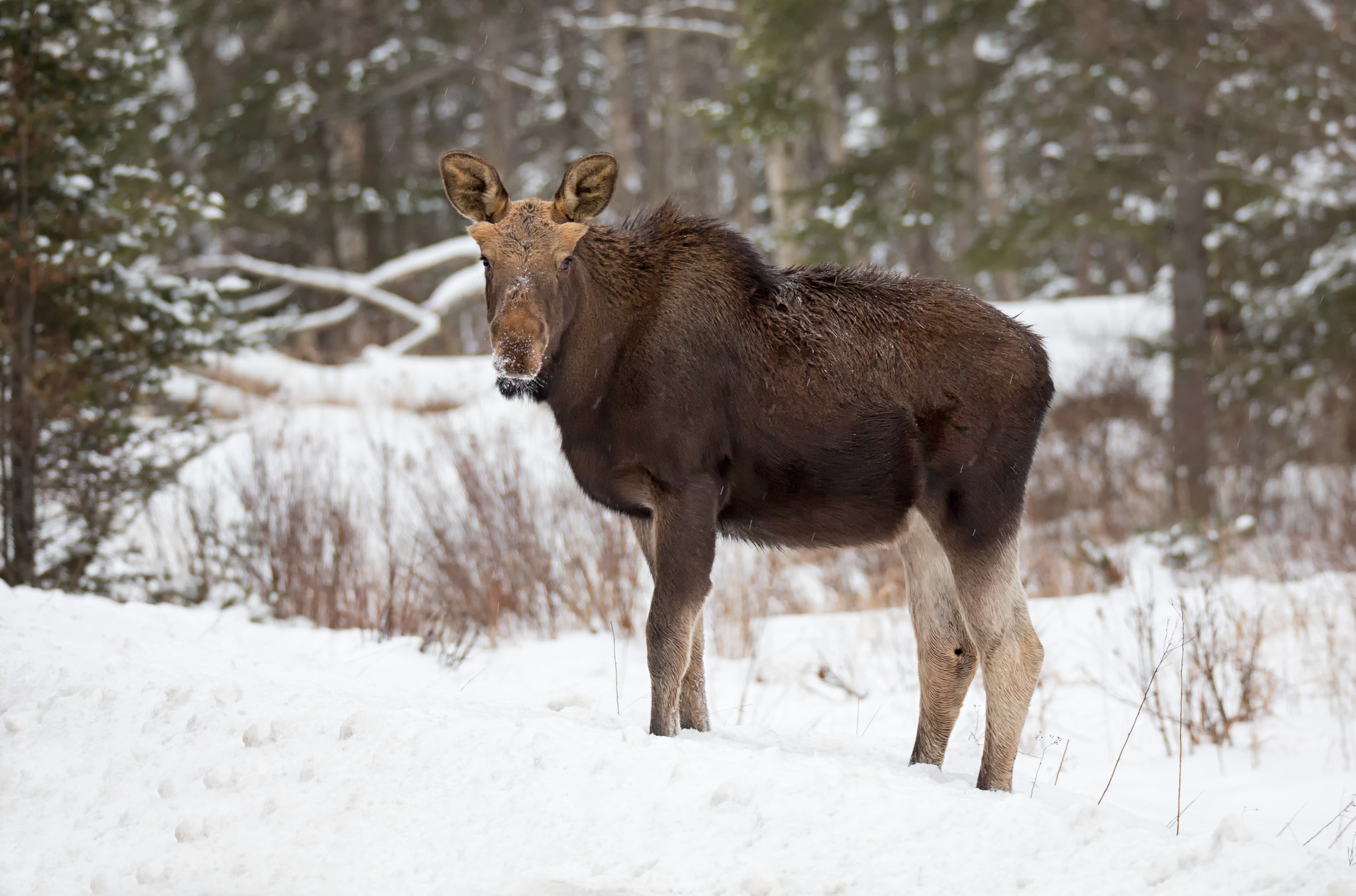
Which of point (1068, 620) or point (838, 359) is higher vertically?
point (838, 359)

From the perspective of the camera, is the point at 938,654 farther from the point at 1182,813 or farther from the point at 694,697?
the point at 1182,813

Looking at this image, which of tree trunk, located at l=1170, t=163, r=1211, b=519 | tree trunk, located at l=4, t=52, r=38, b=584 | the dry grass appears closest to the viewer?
the dry grass

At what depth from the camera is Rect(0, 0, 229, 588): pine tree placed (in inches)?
312

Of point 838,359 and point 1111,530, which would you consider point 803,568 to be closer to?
point 1111,530

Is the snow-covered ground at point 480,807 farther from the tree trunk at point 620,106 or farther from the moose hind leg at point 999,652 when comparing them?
the tree trunk at point 620,106

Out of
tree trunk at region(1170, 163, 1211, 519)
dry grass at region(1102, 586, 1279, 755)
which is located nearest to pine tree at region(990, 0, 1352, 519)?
tree trunk at region(1170, 163, 1211, 519)

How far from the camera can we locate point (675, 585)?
4402 millimetres

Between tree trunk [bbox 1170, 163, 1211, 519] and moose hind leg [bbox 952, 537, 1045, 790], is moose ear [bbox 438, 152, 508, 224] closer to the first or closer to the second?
moose hind leg [bbox 952, 537, 1045, 790]

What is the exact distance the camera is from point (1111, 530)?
12977mm

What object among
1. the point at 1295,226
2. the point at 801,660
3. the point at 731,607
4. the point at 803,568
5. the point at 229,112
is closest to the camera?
the point at 801,660

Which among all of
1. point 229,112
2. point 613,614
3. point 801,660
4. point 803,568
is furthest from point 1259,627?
point 229,112

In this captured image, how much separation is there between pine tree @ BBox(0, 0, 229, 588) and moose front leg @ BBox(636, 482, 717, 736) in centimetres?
527

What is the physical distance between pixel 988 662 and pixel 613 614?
4.50 meters

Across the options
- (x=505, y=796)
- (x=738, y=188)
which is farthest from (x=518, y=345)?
(x=738, y=188)
